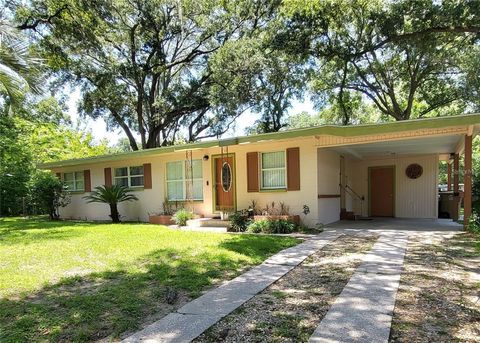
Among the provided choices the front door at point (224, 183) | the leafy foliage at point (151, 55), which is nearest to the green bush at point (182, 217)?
the front door at point (224, 183)

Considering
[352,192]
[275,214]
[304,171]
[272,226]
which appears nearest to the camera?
[272,226]

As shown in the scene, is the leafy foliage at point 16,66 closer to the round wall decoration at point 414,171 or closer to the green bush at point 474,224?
the green bush at point 474,224

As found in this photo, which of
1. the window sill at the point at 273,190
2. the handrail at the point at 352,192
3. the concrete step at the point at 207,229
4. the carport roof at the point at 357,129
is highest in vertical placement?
the carport roof at the point at 357,129

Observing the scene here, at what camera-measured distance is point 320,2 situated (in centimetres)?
1284

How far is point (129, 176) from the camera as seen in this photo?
42.1ft

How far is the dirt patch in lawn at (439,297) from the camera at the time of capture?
2742 millimetres

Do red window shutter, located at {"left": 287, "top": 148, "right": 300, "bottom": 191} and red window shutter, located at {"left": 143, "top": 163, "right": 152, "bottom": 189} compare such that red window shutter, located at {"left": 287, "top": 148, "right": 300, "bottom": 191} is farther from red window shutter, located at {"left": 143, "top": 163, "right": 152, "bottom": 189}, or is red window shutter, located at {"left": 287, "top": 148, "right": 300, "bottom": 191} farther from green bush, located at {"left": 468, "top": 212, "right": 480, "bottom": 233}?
red window shutter, located at {"left": 143, "top": 163, "right": 152, "bottom": 189}

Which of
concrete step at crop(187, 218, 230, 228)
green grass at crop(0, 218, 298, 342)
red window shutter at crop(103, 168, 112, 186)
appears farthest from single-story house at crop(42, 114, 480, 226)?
green grass at crop(0, 218, 298, 342)

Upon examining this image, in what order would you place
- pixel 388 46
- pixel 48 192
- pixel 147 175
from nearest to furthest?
pixel 147 175
pixel 48 192
pixel 388 46

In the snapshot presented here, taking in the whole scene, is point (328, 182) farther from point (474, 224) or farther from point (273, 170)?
point (474, 224)

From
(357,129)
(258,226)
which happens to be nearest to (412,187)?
(357,129)

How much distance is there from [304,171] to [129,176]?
23.4ft

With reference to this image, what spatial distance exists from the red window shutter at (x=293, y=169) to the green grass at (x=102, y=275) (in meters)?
2.07

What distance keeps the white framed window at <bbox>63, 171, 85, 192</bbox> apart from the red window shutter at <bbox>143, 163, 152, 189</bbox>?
3827mm
